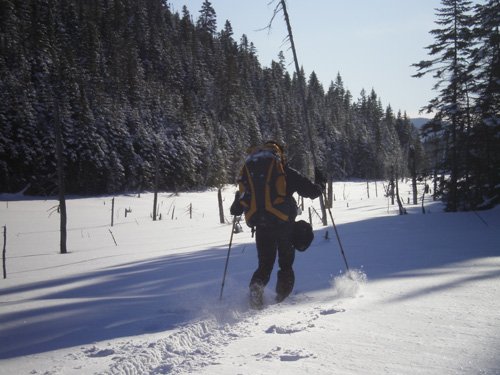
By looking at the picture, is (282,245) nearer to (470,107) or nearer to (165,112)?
(470,107)

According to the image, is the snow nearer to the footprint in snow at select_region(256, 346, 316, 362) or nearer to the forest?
the footprint in snow at select_region(256, 346, 316, 362)

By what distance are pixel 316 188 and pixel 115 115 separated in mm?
48818

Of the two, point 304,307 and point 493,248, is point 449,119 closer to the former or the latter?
point 493,248

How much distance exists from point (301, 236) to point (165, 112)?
55.7 m

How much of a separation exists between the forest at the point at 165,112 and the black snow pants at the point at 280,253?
617 centimetres

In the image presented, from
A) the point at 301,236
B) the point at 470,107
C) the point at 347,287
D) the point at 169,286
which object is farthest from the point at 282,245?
the point at 470,107

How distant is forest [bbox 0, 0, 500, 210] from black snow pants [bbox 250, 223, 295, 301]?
6.17 m

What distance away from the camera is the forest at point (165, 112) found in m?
18.4

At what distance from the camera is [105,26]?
237 ft

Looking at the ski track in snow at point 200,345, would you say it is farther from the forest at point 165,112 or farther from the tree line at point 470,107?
the tree line at point 470,107

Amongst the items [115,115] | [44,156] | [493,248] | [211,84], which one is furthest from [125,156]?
[493,248]

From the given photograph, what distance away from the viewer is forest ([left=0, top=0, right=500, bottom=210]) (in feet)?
60.3

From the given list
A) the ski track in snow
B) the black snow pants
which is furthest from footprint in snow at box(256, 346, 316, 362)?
the black snow pants

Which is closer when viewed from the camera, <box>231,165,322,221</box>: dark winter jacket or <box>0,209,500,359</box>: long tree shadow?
<box>0,209,500,359</box>: long tree shadow
